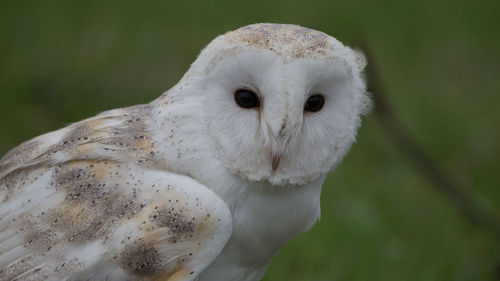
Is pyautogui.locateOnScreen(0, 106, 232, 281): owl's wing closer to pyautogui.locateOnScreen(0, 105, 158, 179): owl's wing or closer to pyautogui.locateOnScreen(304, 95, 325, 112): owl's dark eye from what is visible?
pyautogui.locateOnScreen(0, 105, 158, 179): owl's wing

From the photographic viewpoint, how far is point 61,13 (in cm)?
629

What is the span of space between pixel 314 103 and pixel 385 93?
268cm

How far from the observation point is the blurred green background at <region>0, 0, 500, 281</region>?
425 cm

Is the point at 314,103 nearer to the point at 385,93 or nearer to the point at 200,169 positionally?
the point at 200,169

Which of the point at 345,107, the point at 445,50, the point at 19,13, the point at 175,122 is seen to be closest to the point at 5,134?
the point at 19,13

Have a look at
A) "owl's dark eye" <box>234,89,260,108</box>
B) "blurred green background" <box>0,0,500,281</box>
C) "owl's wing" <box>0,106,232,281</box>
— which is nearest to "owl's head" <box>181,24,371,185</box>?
"owl's dark eye" <box>234,89,260,108</box>

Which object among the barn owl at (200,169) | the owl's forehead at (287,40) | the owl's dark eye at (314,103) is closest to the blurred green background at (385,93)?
Answer: the barn owl at (200,169)

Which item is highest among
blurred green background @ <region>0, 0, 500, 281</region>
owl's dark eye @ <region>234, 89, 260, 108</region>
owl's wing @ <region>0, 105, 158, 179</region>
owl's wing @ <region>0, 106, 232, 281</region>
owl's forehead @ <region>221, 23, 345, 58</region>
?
owl's forehead @ <region>221, 23, 345, 58</region>

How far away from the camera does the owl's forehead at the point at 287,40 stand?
2281 mm

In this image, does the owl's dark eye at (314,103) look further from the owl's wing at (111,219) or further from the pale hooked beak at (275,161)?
the owl's wing at (111,219)

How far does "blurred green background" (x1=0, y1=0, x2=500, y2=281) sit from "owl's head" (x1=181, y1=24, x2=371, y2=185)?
1.67m

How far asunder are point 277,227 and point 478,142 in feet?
11.0

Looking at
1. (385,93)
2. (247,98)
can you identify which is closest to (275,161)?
(247,98)

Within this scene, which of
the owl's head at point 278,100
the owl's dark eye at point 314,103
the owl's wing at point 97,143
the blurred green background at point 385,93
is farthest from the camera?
the blurred green background at point 385,93
